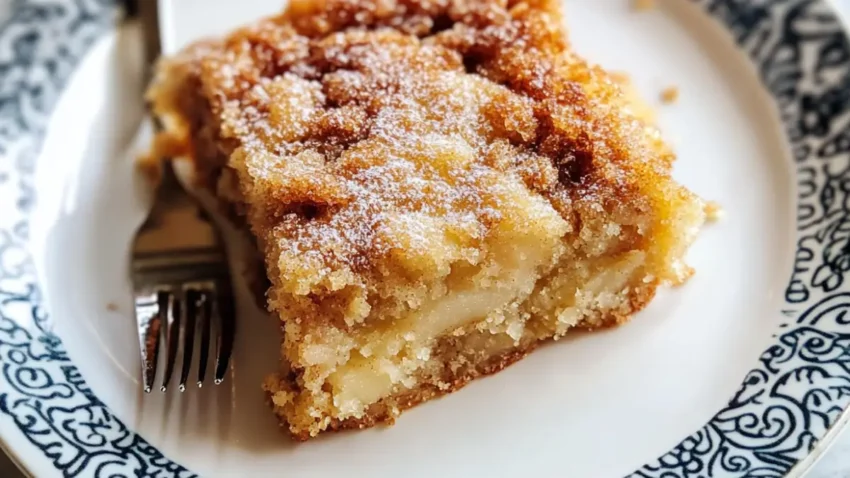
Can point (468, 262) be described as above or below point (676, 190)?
below

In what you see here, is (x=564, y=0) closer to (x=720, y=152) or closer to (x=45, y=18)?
(x=720, y=152)

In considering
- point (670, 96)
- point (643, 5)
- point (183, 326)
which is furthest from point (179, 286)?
point (643, 5)

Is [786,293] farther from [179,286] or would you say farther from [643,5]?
[179,286]

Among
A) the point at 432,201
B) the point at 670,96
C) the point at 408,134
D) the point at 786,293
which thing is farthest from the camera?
the point at 670,96

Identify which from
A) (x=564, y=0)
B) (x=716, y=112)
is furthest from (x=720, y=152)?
(x=564, y=0)

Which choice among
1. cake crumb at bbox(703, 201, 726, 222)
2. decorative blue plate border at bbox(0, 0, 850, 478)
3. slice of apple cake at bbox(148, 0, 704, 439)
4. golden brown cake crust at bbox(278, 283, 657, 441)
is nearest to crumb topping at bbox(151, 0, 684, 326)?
slice of apple cake at bbox(148, 0, 704, 439)

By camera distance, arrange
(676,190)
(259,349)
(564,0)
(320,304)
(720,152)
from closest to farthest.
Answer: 1. (320,304)
2. (676,190)
3. (259,349)
4. (720,152)
5. (564,0)
